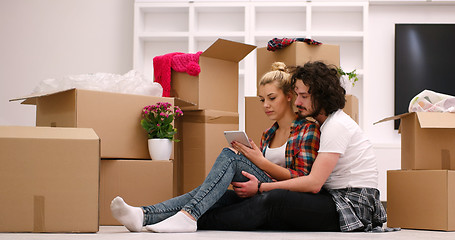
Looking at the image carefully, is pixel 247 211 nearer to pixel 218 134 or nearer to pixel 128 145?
pixel 128 145

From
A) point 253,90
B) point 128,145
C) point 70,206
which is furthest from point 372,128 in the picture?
point 70,206

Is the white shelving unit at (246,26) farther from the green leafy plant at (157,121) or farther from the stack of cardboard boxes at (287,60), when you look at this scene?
the green leafy plant at (157,121)

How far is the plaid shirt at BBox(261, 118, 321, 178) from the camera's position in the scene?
2020 millimetres

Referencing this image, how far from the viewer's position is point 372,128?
4.09 meters

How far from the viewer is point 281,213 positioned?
195 centimetres

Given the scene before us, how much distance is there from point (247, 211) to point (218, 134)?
866 millimetres

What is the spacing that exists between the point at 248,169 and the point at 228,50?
37.8 inches

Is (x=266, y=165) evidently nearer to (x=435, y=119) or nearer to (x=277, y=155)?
(x=277, y=155)

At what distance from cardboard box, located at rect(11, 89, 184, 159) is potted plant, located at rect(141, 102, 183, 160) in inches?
1.6

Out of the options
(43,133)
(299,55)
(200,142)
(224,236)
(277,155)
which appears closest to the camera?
(224,236)

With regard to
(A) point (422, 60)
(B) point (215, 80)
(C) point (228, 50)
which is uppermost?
(A) point (422, 60)

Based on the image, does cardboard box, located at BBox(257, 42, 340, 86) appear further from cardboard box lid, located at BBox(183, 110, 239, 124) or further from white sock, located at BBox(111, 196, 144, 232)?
white sock, located at BBox(111, 196, 144, 232)

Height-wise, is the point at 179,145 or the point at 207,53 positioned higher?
the point at 207,53

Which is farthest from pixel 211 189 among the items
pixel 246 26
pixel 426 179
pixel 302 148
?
pixel 246 26
